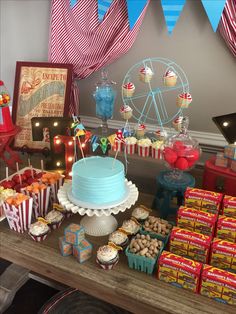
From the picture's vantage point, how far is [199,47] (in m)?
1.61

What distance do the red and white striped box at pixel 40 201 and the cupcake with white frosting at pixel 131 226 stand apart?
35 cm

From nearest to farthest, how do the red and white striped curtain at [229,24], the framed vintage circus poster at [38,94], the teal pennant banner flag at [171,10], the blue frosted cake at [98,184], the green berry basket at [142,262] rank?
the green berry basket at [142,262] < the blue frosted cake at [98,184] < the red and white striped curtain at [229,24] < the teal pennant banner flag at [171,10] < the framed vintage circus poster at [38,94]

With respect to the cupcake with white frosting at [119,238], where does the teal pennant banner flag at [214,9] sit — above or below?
above

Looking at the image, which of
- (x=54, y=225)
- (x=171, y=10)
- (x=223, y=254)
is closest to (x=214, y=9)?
(x=171, y=10)

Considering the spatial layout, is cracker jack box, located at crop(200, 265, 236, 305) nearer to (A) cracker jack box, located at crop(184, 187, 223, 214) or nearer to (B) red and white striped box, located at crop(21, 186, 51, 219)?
(A) cracker jack box, located at crop(184, 187, 223, 214)

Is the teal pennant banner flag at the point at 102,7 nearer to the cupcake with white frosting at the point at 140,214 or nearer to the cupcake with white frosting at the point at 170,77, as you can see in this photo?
the cupcake with white frosting at the point at 170,77

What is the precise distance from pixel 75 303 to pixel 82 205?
2.16 ft

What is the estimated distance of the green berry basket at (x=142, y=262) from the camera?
1.09 metres

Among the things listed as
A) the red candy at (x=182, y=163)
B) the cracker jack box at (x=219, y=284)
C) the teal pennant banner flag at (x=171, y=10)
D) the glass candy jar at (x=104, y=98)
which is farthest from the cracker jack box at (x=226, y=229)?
the teal pennant banner flag at (x=171, y=10)

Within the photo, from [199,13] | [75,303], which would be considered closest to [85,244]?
[75,303]

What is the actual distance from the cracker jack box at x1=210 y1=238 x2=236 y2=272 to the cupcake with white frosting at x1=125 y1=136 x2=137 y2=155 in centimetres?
63

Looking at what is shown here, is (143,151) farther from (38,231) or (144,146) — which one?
(38,231)

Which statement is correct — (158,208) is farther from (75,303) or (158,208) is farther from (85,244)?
(75,303)

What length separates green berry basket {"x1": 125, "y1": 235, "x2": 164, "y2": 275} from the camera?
3.56 ft
